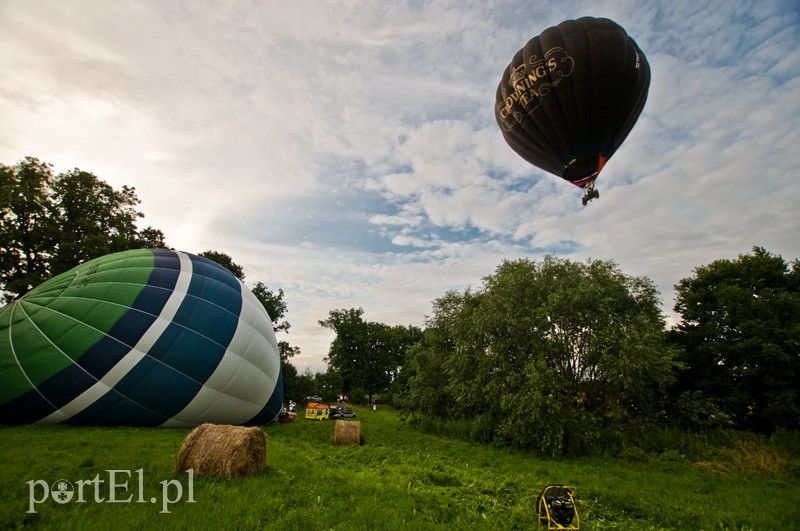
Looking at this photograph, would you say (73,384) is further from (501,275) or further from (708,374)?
(708,374)

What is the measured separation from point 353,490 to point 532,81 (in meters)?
11.8

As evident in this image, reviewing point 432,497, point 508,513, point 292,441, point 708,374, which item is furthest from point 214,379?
point 708,374

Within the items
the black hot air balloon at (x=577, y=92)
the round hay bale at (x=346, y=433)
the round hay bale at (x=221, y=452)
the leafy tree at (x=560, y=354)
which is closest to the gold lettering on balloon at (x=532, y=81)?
the black hot air balloon at (x=577, y=92)

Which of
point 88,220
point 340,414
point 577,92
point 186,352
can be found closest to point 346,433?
point 186,352

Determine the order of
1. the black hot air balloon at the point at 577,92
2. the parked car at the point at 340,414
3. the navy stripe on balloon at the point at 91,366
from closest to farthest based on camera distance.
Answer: the black hot air balloon at the point at 577,92, the navy stripe on balloon at the point at 91,366, the parked car at the point at 340,414

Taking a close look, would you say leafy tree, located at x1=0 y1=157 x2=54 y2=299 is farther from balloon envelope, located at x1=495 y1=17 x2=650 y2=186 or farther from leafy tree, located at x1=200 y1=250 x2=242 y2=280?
balloon envelope, located at x1=495 y1=17 x2=650 y2=186

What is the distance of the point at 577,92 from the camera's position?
10.5 m

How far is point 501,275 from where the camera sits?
16.8 meters

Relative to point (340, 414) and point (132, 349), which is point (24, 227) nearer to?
point (132, 349)

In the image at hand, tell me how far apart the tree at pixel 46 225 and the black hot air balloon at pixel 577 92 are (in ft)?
78.1

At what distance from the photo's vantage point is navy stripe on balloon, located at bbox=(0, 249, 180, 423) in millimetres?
11406

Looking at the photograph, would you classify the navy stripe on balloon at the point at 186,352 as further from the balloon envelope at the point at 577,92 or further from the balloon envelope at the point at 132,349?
the balloon envelope at the point at 577,92

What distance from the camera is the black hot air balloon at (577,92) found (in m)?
10.4

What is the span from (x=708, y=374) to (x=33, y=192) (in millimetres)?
38429
